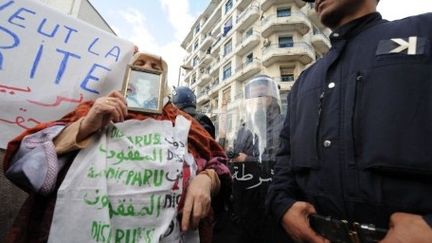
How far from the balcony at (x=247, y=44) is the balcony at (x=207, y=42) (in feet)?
16.8

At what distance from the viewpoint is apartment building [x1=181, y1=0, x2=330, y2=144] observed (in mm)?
14609

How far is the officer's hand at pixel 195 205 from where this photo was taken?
2.43 ft

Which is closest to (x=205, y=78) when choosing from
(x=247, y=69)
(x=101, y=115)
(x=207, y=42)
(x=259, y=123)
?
(x=207, y=42)

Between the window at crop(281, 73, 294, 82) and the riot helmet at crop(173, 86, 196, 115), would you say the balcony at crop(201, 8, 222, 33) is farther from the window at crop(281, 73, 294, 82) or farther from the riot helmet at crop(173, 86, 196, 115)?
the riot helmet at crop(173, 86, 196, 115)

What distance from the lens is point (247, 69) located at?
1634 cm

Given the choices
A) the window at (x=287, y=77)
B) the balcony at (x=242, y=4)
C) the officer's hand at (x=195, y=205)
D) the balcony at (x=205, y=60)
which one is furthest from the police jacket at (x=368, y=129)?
the balcony at (x=205, y=60)

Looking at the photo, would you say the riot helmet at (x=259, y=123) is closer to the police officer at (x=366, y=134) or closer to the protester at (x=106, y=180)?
the police officer at (x=366, y=134)

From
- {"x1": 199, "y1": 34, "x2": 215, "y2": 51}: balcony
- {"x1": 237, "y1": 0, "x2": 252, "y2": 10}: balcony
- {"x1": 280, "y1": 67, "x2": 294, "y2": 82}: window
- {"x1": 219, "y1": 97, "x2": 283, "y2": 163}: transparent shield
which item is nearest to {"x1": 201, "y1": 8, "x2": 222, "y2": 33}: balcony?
{"x1": 199, "y1": 34, "x2": 215, "y2": 51}: balcony

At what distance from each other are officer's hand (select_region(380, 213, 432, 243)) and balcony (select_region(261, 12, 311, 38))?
1551 cm

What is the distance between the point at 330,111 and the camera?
0.84 metres

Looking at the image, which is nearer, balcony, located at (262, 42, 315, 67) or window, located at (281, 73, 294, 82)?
balcony, located at (262, 42, 315, 67)

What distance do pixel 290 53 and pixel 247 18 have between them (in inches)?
181

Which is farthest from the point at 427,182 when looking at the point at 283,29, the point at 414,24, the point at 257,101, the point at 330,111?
the point at 283,29

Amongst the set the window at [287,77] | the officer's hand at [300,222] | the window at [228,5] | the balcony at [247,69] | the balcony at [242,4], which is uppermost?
the window at [228,5]
